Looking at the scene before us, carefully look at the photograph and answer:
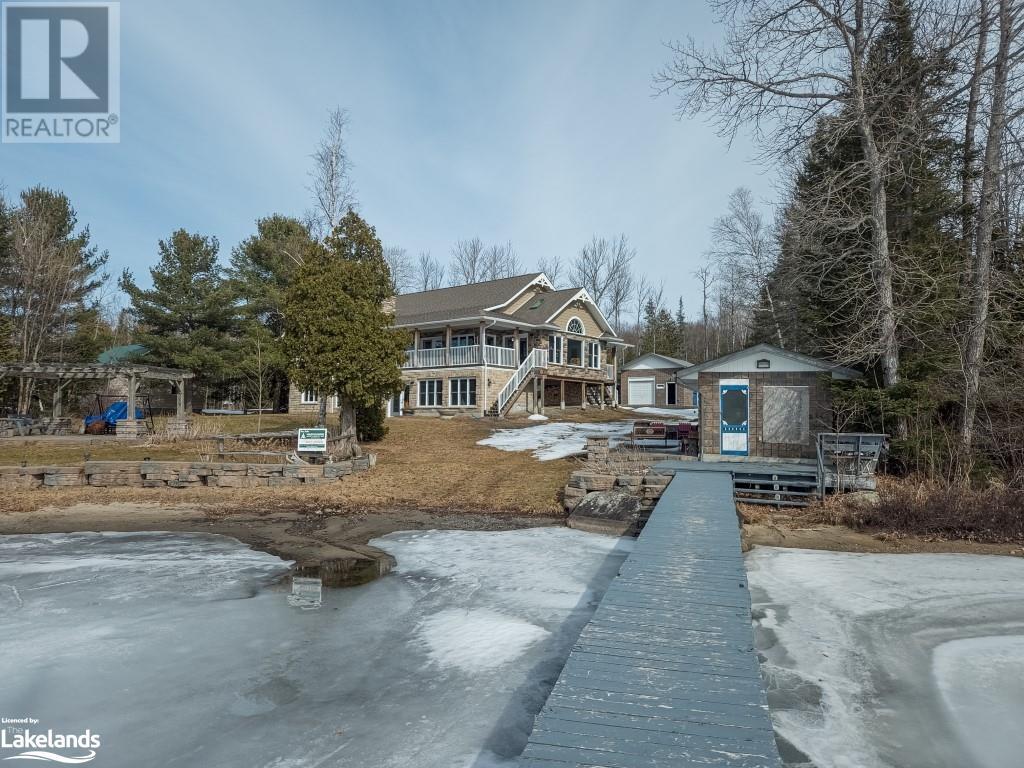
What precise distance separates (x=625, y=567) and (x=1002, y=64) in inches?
578

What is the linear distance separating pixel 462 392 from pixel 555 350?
5658 mm

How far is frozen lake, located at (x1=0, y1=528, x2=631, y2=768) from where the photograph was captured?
370 centimetres

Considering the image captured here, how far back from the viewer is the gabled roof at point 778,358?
45.8ft

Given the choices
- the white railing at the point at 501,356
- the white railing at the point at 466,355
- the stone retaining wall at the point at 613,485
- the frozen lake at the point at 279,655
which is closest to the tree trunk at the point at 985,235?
the stone retaining wall at the point at 613,485

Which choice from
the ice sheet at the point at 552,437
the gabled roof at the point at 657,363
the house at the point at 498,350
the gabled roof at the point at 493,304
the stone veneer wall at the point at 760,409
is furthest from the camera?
the gabled roof at the point at 657,363

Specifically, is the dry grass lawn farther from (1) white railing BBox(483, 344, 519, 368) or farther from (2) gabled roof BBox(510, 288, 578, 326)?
(2) gabled roof BBox(510, 288, 578, 326)

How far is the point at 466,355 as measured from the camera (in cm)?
2722

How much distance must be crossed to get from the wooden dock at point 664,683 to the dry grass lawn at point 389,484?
627 centimetres

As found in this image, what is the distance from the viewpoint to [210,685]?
4418 mm

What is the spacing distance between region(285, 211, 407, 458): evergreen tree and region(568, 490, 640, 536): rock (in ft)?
21.9

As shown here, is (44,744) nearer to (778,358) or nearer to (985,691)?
(985,691)

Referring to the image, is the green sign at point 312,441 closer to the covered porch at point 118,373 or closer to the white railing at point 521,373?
the covered porch at point 118,373

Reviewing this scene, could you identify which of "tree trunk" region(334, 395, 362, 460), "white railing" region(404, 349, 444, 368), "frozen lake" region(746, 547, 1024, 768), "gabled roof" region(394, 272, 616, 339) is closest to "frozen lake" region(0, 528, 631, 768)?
"frozen lake" region(746, 547, 1024, 768)

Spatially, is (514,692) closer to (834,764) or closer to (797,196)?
(834,764)
